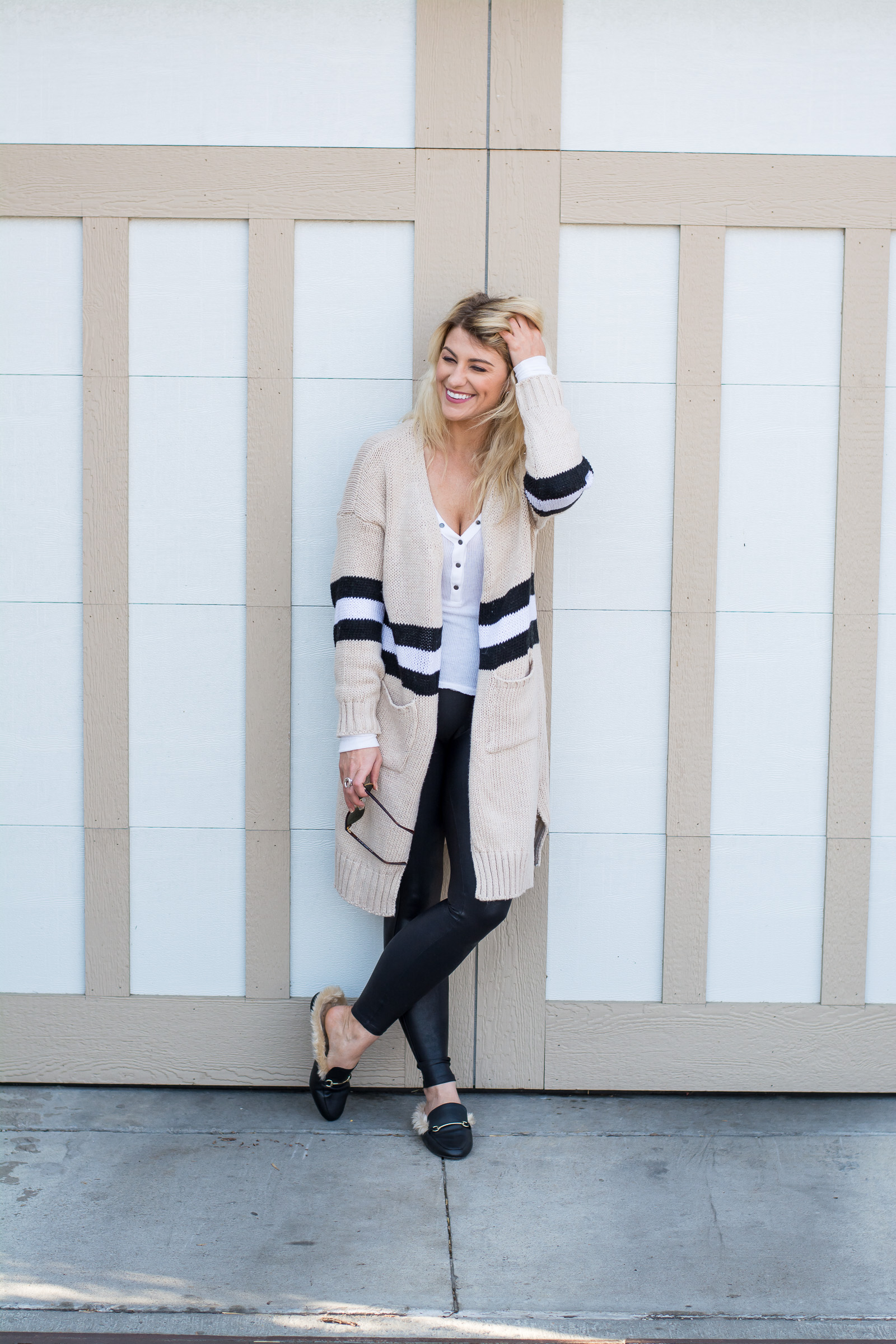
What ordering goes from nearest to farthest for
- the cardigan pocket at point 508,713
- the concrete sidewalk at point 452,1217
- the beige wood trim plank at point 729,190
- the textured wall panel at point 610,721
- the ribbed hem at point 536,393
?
the concrete sidewalk at point 452,1217
the ribbed hem at point 536,393
the cardigan pocket at point 508,713
the beige wood trim plank at point 729,190
the textured wall panel at point 610,721

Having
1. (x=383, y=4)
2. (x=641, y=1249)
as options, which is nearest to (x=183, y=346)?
(x=383, y=4)

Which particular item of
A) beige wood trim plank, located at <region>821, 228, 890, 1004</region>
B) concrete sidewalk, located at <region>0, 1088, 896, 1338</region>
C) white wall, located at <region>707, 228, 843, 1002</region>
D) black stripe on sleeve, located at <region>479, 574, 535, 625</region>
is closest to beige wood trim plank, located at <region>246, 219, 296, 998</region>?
concrete sidewalk, located at <region>0, 1088, 896, 1338</region>

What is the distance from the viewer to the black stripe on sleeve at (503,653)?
2381mm

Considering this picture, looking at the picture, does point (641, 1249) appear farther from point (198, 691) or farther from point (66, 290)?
point (66, 290)

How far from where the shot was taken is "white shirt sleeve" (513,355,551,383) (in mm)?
2303

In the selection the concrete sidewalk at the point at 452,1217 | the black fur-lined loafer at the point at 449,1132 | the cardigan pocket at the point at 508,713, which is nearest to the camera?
the concrete sidewalk at the point at 452,1217

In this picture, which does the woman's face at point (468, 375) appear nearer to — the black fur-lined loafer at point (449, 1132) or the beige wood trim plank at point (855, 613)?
the beige wood trim plank at point (855, 613)

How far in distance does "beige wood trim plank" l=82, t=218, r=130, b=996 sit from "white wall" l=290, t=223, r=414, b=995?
400 millimetres

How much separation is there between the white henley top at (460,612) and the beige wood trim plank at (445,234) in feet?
1.32

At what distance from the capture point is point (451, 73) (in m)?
2.58

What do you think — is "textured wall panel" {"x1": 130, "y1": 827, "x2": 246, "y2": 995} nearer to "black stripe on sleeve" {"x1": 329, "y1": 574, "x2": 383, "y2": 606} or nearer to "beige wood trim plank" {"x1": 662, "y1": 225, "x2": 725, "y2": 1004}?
"black stripe on sleeve" {"x1": 329, "y1": 574, "x2": 383, "y2": 606}

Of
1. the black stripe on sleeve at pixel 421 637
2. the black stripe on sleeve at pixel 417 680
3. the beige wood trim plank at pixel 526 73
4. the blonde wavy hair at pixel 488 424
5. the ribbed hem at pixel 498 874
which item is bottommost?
the ribbed hem at pixel 498 874

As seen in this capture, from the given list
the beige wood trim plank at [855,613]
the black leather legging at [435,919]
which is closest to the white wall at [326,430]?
the black leather legging at [435,919]

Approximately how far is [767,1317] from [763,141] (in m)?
2.38
